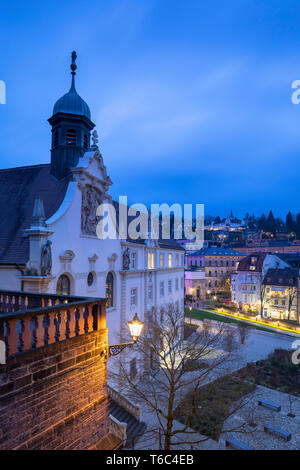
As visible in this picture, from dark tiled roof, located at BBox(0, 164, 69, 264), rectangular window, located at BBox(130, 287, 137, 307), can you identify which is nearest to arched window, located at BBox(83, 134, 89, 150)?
dark tiled roof, located at BBox(0, 164, 69, 264)

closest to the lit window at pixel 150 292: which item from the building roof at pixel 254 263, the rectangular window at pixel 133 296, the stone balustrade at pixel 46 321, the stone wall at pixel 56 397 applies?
the rectangular window at pixel 133 296

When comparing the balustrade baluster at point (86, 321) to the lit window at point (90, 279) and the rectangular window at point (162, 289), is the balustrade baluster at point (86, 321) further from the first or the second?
the rectangular window at point (162, 289)

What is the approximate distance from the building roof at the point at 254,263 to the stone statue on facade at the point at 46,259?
45501 mm

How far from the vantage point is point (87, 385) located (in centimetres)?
557

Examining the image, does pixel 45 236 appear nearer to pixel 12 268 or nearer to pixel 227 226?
pixel 12 268

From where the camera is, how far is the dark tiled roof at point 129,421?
13.8 metres

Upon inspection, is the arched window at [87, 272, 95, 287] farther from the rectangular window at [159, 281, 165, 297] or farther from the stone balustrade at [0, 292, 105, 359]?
the rectangular window at [159, 281, 165, 297]

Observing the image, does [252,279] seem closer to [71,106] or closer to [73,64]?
[71,106]

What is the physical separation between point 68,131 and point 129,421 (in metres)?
18.3
